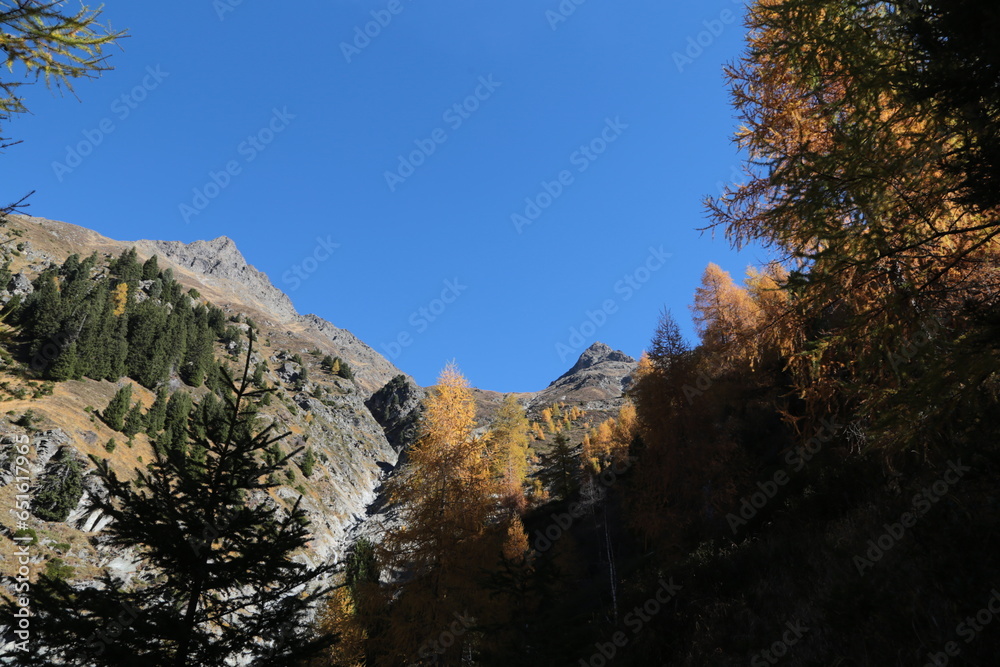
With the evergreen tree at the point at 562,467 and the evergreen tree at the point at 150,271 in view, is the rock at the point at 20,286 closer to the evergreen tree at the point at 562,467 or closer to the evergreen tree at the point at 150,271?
the evergreen tree at the point at 150,271

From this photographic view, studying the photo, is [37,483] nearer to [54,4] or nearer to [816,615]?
[54,4]

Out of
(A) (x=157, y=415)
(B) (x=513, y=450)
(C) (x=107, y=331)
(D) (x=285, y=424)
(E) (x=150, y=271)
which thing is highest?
(E) (x=150, y=271)

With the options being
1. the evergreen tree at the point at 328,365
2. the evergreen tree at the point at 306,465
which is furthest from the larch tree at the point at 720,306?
the evergreen tree at the point at 328,365

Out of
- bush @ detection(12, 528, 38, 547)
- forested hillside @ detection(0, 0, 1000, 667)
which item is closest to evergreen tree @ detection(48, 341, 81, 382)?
bush @ detection(12, 528, 38, 547)

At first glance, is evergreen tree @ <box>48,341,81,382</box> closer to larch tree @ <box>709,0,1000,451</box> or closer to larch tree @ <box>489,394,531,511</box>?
larch tree @ <box>489,394,531,511</box>

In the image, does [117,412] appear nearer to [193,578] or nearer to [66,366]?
[66,366]

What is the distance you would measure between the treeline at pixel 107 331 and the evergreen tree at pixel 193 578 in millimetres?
50852

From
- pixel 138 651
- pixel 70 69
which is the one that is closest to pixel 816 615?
pixel 138 651

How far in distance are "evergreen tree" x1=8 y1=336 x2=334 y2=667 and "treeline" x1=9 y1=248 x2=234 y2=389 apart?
5085 cm

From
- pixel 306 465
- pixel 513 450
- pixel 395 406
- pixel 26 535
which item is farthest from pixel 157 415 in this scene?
pixel 395 406

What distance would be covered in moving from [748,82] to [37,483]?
46986 mm

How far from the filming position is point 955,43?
426cm

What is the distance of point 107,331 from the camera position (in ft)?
184

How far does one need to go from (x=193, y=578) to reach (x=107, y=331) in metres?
68.8
